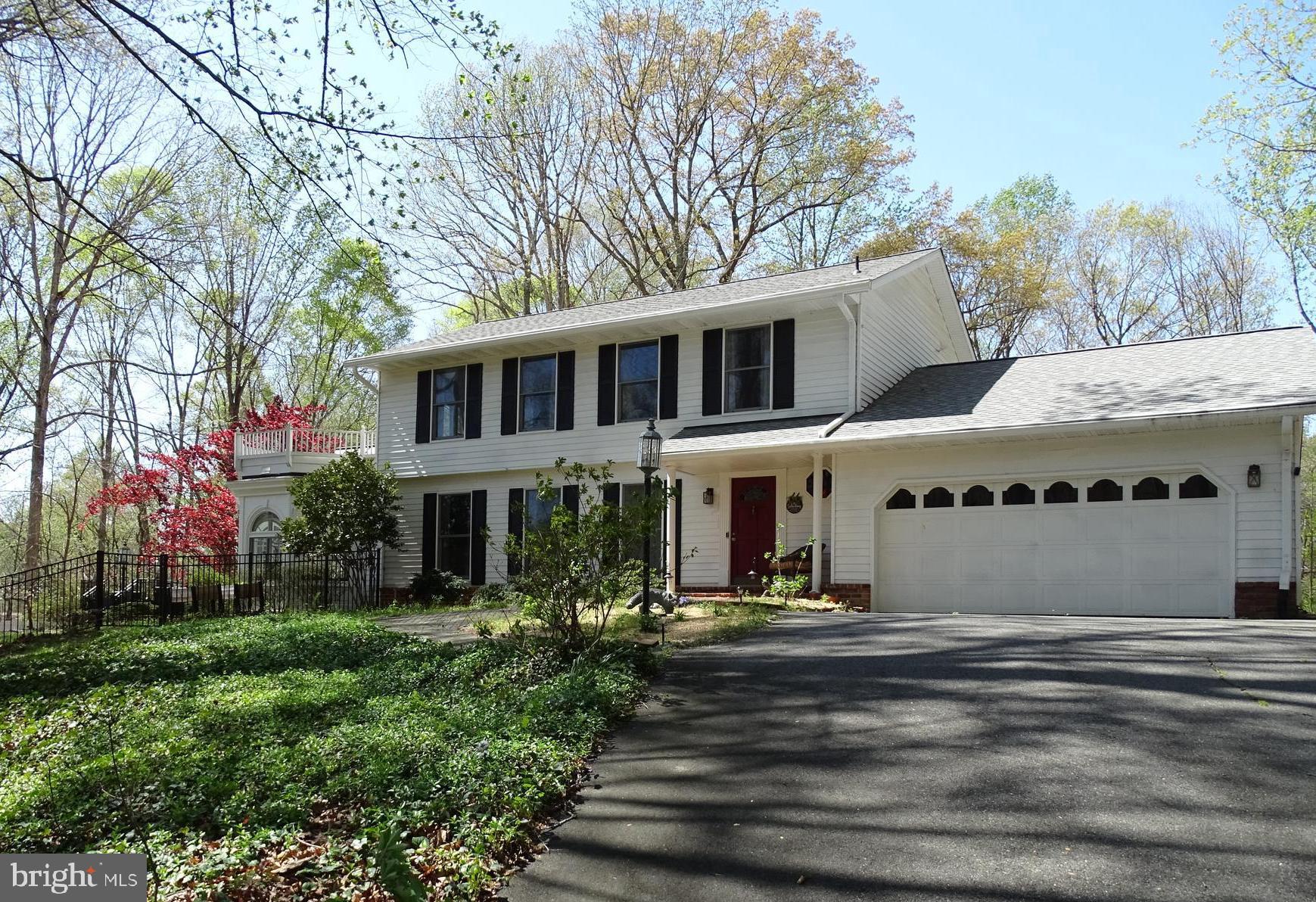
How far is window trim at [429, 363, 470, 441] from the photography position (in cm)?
1892

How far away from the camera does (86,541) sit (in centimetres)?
4122

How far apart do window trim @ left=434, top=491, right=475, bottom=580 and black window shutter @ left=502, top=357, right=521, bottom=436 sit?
5.46ft

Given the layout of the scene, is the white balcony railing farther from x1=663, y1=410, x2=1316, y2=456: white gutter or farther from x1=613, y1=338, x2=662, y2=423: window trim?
x1=663, y1=410, x2=1316, y2=456: white gutter

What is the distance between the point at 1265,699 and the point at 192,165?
2153 cm

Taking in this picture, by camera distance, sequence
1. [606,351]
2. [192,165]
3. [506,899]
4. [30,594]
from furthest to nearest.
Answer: [192,165] < [606,351] < [30,594] < [506,899]

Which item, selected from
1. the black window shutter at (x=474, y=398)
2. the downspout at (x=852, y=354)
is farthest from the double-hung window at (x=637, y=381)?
the downspout at (x=852, y=354)

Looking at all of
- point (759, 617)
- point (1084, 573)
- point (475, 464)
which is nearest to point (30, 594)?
point (475, 464)

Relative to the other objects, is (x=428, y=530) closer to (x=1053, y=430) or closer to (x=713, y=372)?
(x=713, y=372)

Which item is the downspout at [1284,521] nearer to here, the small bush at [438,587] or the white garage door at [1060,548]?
the white garage door at [1060,548]

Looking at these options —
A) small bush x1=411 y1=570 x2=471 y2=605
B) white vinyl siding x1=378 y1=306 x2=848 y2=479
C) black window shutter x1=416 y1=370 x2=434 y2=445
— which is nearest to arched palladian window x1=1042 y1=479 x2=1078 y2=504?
white vinyl siding x1=378 y1=306 x2=848 y2=479

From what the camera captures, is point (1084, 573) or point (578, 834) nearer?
point (578, 834)

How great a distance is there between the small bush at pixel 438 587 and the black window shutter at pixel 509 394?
115 inches

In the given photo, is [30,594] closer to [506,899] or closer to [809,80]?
[506,899]

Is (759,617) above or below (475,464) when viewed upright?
below
